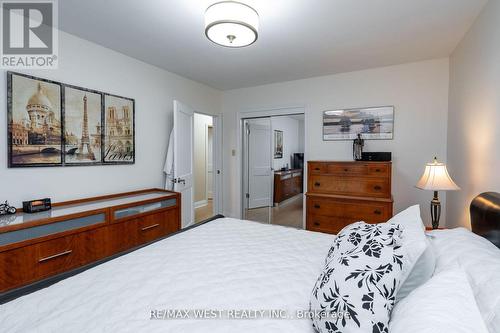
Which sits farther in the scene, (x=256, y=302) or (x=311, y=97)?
(x=311, y=97)

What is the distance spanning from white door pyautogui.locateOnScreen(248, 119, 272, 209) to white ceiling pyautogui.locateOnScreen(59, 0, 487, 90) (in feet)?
5.86

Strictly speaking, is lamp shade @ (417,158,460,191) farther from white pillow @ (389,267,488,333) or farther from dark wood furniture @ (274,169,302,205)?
dark wood furniture @ (274,169,302,205)

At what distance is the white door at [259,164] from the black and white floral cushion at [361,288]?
407cm

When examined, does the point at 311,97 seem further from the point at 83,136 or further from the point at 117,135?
the point at 83,136

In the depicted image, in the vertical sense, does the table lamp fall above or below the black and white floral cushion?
above

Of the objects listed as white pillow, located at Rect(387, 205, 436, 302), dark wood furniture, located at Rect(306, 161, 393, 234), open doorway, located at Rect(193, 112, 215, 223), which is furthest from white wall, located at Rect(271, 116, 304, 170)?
white pillow, located at Rect(387, 205, 436, 302)

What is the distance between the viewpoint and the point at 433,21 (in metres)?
2.17

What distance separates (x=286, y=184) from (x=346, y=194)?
3.13 metres

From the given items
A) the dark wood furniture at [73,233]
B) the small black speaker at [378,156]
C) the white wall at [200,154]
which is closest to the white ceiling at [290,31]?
the small black speaker at [378,156]

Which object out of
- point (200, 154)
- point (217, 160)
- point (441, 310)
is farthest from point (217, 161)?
point (441, 310)

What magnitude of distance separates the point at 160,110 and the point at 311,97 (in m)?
2.32

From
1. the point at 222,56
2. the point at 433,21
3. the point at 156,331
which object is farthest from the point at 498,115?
the point at 222,56

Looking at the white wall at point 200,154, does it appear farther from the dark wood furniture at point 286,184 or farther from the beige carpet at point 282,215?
the dark wood furniture at point 286,184

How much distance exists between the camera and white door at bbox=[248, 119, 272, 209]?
501cm
